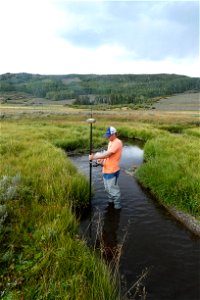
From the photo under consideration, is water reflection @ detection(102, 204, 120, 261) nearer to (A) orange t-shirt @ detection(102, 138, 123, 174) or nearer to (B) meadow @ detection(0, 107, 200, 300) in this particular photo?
(B) meadow @ detection(0, 107, 200, 300)

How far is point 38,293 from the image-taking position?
489cm

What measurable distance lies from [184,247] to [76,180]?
4.35 metres

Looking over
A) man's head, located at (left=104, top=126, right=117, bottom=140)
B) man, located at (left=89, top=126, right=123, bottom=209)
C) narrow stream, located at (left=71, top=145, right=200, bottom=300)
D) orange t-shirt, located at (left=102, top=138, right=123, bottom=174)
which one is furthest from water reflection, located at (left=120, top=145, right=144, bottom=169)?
man's head, located at (left=104, top=126, right=117, bottom=140)

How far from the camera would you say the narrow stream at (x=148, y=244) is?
6.44m

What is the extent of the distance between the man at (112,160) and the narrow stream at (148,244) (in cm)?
62

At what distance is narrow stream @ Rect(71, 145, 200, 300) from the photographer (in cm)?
644

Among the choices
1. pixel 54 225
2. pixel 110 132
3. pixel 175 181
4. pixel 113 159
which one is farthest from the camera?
pixel 175 181

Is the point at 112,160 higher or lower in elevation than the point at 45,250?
higher

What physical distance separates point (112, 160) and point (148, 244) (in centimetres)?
307

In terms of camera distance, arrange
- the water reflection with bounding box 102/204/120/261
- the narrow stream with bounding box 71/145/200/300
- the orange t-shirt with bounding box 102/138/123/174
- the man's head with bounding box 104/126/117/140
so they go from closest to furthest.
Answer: the narrow stream with bounding box 71/145/200/300, the water reflection with bounding box 102/204/120/261, the man's head with bounding box 104/126/117/140, the orange t-shirt with bounding box 102/138/123/174

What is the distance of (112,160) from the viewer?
33.5 feet

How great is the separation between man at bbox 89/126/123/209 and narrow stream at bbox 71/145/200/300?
0.62 meters

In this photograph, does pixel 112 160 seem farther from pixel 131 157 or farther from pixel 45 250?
pixel 131 157

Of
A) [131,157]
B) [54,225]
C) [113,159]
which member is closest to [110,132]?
[113,159]
